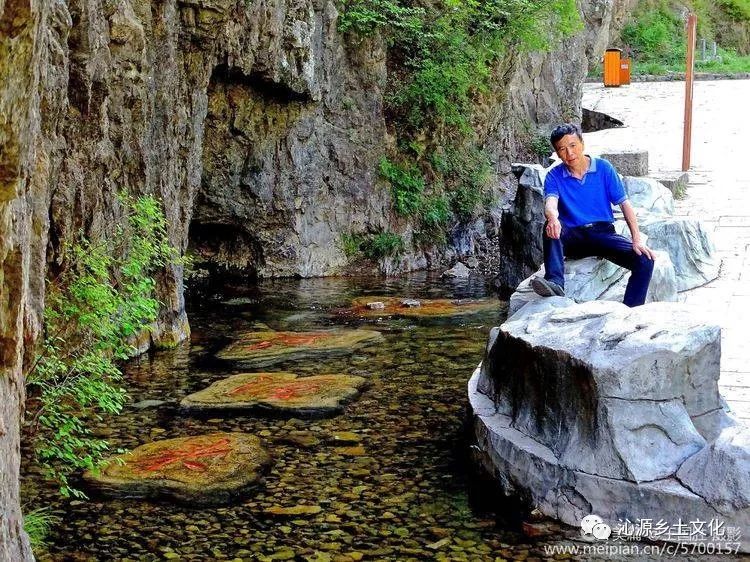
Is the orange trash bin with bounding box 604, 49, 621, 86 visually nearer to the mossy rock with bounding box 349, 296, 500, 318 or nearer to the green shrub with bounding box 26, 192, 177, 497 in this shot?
the mossy rock with bounding box 349, 296, 500, 318

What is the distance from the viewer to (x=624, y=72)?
3198cm

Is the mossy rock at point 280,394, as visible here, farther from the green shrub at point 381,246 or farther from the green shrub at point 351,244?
the green shrub at point 381,246

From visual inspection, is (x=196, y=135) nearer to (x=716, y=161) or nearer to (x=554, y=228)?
(x=554, y=228)

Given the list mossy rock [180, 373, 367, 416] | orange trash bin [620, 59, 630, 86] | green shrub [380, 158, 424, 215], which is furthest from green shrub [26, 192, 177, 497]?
orange trash bin [620, 59, 630, 86]

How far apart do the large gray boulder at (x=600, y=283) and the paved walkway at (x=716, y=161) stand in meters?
0.69

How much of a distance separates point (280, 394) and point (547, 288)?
3201mm

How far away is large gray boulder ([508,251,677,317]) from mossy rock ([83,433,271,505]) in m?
2.82

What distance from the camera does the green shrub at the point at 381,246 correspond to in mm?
20719

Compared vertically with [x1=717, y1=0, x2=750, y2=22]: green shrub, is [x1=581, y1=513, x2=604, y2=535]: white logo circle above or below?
below

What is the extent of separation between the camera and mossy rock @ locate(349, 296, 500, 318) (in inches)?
590

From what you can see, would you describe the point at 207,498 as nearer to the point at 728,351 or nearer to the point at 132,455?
the point at 132,455

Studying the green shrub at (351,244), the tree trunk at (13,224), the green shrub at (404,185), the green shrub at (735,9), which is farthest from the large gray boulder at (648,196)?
the green shrub at (735,9)

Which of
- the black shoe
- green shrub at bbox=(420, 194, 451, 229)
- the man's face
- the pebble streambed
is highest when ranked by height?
the man's face

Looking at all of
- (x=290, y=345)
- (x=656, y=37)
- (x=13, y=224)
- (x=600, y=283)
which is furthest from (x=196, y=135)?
(x=656, y=37)
